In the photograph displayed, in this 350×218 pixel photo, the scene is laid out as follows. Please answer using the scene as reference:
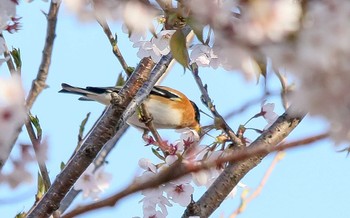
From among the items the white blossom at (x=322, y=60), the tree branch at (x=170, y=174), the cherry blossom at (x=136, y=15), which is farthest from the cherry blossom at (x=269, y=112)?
the white blossom at (x=322, y=60)

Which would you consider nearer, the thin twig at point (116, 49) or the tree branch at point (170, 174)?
the tree branch at point (170, 174)

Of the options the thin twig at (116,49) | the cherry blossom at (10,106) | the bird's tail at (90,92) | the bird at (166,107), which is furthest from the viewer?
the bird at (166,107)

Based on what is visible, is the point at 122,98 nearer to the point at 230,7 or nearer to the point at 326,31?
the point at 230,7

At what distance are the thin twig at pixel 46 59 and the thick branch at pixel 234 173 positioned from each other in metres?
0.59

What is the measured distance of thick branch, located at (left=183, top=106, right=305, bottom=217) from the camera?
2020mm

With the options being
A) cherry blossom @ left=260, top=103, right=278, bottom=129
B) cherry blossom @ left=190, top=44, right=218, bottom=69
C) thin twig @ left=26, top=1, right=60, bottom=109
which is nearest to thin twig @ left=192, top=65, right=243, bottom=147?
cherry blossom @ left=190, top=44, right=218, bottom=69

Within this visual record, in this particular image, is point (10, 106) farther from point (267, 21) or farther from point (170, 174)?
point (267, 21)

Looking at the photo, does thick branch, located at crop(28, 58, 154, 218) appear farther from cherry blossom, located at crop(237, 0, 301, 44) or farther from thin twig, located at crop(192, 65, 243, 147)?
cherry blossom, located at crop(237, 0, 301, 44)

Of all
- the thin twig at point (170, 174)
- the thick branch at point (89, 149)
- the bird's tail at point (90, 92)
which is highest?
the bird's tail at point (90, 92)

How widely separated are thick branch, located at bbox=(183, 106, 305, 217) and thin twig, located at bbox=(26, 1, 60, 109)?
595 mm

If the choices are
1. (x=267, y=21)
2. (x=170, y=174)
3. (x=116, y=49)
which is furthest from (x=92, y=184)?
(x=267, y=21)

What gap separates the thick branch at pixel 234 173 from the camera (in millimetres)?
2020

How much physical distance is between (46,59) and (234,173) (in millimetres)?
676

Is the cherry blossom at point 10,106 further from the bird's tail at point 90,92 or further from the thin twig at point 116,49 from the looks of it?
the bird's tail at point 90,92
